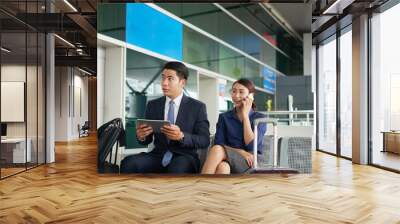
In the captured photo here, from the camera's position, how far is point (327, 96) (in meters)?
9.83

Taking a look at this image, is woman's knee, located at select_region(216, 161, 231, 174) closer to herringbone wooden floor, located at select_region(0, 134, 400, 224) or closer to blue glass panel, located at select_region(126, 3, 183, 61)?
herringbone wooden floor, located at select_region(0, 134, 400, 224)

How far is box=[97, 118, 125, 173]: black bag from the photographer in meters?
5.66

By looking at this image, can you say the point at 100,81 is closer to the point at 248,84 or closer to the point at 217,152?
the point at 217,152

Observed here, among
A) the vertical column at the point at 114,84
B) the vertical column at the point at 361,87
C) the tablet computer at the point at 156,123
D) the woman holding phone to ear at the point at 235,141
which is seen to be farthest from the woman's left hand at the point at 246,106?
the vertical column at the point at 361,87

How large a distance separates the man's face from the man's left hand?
0.46 metres

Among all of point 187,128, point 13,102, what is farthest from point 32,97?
point 187,128

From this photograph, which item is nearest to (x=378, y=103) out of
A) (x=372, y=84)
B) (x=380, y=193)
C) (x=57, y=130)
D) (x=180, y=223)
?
(x=372, y=84)

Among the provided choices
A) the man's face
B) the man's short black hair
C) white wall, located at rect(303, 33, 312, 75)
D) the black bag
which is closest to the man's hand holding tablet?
the black bag

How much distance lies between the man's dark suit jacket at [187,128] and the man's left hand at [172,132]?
58 mm

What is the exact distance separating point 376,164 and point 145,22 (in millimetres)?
4997

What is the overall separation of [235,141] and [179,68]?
139 cm

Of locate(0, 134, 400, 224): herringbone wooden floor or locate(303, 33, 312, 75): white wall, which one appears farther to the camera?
locate(303, 33, 312, 75): white wall

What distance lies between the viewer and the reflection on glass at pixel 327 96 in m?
9.30

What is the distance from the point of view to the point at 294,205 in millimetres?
3955
